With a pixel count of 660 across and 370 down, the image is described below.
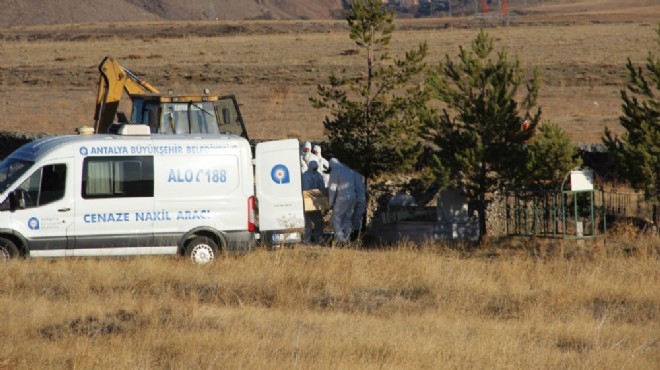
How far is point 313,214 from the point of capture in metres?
19.6

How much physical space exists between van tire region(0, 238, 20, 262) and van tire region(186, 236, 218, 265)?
2.26m

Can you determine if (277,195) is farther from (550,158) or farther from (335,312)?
(550,158)

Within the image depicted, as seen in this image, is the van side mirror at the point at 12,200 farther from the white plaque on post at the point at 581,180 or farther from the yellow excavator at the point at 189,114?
the white plaque on post at the point at 581,180

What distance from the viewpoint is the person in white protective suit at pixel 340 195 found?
19.1 metres

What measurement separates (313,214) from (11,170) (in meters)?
5.55

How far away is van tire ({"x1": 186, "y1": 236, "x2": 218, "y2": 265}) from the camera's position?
50.9 feet

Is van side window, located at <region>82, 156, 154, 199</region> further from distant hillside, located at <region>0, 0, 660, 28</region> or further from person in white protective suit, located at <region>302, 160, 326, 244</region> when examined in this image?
distant hillside, located at <region>0, 0, 660, 28</region>

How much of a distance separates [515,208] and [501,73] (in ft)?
7.38

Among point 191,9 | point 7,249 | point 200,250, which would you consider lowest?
point 200,250

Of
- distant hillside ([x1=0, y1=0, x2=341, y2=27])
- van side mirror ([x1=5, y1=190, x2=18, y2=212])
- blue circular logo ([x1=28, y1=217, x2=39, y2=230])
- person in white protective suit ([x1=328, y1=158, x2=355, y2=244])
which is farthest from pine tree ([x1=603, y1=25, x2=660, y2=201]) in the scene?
distant hillside ([x1=0, y1=0, x2=341, y2=27])

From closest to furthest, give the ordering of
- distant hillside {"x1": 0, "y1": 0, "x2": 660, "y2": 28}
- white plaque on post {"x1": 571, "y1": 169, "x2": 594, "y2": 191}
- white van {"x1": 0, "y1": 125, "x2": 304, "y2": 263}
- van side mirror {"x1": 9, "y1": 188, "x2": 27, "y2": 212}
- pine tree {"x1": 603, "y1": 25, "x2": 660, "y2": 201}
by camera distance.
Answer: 1. van side mirror {"x1": 9, "y1": 188, "x2": 27, "y2": 212}
2. white van {"x1": 0, "y1": 125, "x2": 304, "y2": 263}
3. pine tree {"x1": 603, "y1": 25, "x2": 660, "y2": 201}
4. white plaque on post {"x1": 571, "y1": 169, "x2": 594, "y2": 191}
5. distant hillside {"x1": 0, "y1": 0, "x2": 660, "y2": 28}

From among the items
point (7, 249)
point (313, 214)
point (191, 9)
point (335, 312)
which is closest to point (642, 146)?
point (313, 214)

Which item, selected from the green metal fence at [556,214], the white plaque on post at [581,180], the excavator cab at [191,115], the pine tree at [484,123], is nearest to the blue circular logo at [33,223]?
the excavator cab at [191,115]

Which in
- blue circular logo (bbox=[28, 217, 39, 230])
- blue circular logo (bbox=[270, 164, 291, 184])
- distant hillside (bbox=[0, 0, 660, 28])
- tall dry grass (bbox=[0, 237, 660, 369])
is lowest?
tall dry grass (bbox=[0, 237, 660, 369])
